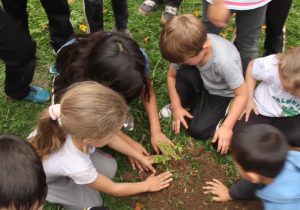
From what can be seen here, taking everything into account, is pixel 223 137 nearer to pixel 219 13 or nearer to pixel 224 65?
pixel 224 65

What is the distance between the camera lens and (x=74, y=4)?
412 cm

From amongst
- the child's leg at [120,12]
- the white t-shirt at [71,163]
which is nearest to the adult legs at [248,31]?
the child's leg at [120,12]

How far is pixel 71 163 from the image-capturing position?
2.32m

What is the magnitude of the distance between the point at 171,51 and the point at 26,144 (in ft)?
3.40

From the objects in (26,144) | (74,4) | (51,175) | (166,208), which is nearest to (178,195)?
(166,208)

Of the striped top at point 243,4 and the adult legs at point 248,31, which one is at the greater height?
the striped top at point 243,4

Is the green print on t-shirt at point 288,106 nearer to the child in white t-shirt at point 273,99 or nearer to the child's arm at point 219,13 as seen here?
the child in white t-shirt at point 273,99

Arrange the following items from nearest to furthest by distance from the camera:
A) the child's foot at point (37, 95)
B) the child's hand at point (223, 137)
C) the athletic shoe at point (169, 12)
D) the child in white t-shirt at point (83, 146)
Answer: the child in white t-shirt at point (83, 146) → the child's hand at point (223, 137) → the child's foot at point (37, 95) → the athletic shoe at point (169, 12)

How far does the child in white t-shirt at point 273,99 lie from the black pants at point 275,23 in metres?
0.42

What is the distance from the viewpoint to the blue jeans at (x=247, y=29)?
2.81 meters

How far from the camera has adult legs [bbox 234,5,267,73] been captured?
2.81 m

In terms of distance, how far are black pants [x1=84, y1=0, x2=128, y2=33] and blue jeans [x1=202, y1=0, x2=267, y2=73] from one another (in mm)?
787

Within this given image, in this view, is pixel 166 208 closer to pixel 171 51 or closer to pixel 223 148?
pixel 223 148

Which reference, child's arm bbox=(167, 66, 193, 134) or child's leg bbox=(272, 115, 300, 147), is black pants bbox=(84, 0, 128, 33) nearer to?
child's arm bbox=(167, 66, 193, 134)
